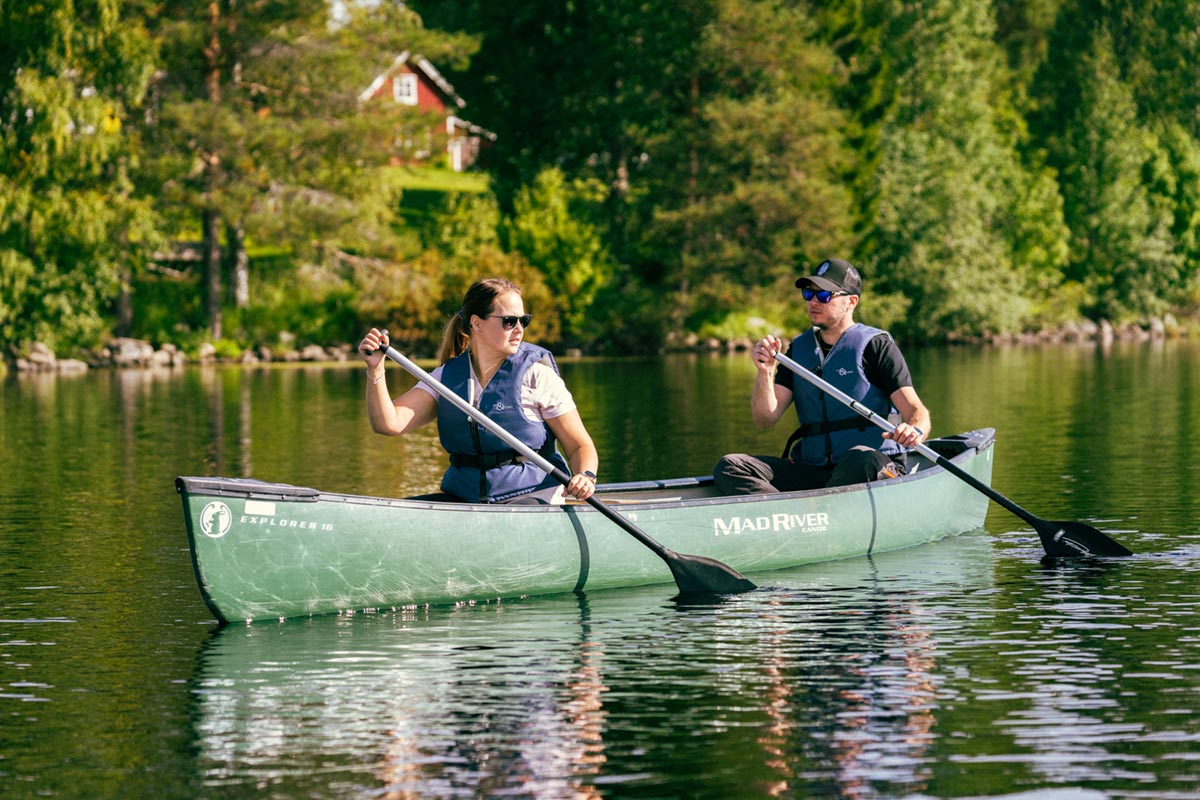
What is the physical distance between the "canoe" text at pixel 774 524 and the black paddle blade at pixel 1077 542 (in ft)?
4.59

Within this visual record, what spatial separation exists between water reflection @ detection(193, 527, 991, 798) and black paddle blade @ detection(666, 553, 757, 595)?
0.56 feet

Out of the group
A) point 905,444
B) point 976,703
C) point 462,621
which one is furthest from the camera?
point 905,444

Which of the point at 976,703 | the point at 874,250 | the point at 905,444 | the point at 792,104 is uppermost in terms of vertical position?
the point at 792,104

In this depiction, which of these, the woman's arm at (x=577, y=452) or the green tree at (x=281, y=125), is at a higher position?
the green tree at (x=281, y=125)

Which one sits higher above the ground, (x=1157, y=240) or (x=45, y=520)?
(x=1157, y=240)

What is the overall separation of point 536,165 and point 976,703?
5131 centimetres

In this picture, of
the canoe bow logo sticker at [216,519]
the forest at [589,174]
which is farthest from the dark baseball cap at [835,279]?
the forest at [589,174]

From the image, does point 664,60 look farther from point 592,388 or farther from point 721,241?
point 592,388

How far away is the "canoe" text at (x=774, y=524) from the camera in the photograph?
11.3 metres

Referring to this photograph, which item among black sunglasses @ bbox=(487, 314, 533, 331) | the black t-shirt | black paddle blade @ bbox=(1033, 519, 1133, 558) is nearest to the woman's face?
black sunglasses @ bbox=(487, 314, 533, 331)

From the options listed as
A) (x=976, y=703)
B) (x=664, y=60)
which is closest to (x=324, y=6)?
(x=664, y=60)

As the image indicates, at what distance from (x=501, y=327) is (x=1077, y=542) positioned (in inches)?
163

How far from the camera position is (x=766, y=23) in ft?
169

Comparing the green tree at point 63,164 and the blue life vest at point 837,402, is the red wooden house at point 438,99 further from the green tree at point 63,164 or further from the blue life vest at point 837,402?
the blue life vest at point 837,402
